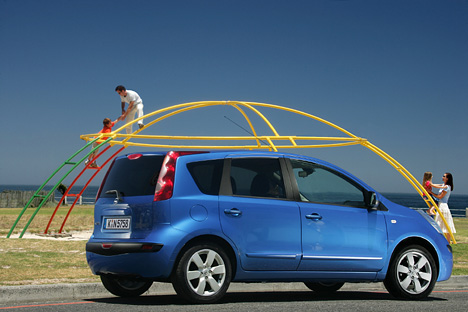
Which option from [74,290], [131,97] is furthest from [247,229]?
[131,97]

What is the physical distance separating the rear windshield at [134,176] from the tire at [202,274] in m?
0.85

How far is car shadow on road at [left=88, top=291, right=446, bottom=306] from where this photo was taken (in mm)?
7571

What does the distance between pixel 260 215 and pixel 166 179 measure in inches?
45.9

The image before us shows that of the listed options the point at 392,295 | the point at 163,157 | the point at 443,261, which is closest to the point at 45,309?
the point at 163,157

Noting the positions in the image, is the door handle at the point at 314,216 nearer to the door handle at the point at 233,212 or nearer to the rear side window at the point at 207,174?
the door handle at the point at 233,212

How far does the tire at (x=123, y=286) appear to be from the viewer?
26.1 feet

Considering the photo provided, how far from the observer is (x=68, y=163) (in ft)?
57.7

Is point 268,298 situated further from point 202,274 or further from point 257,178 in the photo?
point 257,178

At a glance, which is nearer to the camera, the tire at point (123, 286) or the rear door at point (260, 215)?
the rear door at point (260, 215)

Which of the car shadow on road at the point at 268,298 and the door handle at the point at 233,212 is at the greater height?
the door handle at the point at 233,212

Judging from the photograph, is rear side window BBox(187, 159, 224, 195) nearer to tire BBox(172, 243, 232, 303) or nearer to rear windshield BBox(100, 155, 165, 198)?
rear windshield BBox(100, 155, 165, 198)

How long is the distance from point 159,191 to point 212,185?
2.10 ft

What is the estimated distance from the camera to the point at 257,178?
7.67 metres

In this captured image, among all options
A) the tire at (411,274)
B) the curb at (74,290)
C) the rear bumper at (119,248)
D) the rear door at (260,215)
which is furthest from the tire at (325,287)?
the rear bumper at (119,248)
